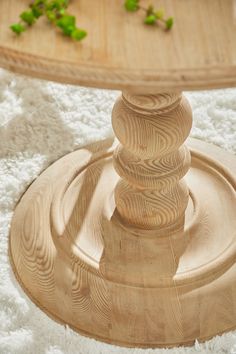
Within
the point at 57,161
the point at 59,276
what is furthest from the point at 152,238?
the point at 57,161

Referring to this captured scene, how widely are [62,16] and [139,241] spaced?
0.59m

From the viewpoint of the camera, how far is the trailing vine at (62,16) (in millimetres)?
878

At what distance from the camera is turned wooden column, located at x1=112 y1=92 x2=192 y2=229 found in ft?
3.94

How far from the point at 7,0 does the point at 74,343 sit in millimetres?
621

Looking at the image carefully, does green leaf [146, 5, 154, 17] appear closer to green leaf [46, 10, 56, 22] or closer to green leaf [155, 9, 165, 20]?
green leaf [155, 9, 165, 20]

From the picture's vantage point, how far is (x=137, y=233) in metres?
1.39

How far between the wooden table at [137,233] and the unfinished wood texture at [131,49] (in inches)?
0.9

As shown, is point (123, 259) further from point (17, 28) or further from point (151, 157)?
point (17, 28)

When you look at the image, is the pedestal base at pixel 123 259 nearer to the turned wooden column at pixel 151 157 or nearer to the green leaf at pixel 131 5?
the turned wooden column at pixel 151 157

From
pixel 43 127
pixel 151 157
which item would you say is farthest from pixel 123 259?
pixel 43 127

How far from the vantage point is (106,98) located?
1.73m

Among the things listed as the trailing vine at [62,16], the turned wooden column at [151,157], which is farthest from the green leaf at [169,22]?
the turned wooden column at [151,157]

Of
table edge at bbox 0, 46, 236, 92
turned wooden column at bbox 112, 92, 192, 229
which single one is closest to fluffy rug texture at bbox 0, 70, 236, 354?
turned wooden column at bbox 112, 92, 192, 229

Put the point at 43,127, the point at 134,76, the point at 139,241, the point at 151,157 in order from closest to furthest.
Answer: the point at 134,76 → the point at 151,157 → the point at 139,241 → the point at 43,127
